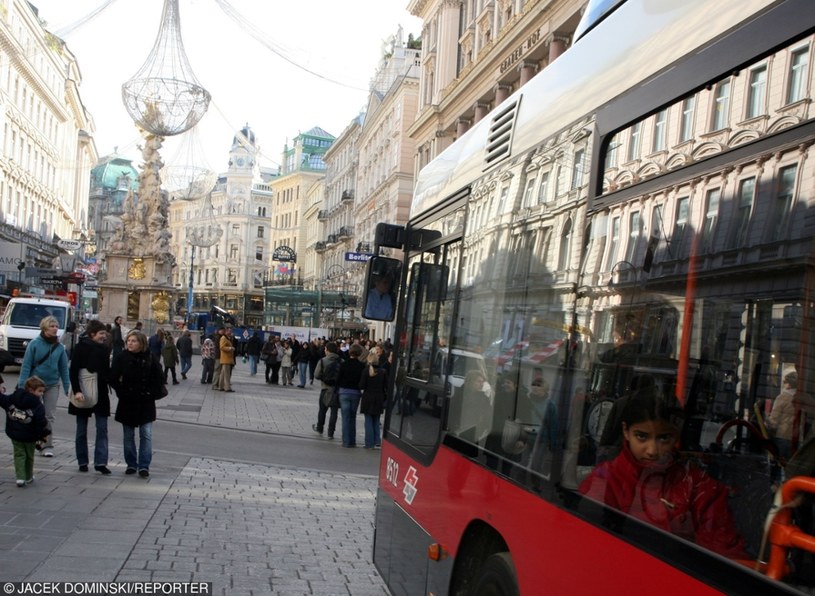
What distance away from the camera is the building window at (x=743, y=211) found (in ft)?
8.59

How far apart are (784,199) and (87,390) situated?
30.8 ft

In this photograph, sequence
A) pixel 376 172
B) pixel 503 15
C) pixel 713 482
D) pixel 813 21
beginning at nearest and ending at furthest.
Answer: pixel 813 21 → pixel 713 482 → pixel 503 15 → pixel 376 172

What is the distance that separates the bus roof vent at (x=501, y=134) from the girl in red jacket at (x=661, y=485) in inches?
78.0

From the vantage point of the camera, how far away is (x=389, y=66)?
6962 centimetres

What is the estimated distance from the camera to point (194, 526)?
8523 mm

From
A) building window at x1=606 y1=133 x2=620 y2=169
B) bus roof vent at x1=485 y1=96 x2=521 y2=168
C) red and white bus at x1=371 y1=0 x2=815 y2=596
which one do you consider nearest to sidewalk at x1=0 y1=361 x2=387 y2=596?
red and white bus at x1=371 y1=0 x2=815 y2=596

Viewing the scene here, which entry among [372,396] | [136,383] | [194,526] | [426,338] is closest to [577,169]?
[426,338]

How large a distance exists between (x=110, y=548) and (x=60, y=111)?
70434 millimetres

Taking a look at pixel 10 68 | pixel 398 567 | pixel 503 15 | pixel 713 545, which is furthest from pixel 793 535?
pixel 10 68

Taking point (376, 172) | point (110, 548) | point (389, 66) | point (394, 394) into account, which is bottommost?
point (110, 548)

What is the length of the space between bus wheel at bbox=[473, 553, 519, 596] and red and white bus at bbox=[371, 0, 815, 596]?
0.6 inches

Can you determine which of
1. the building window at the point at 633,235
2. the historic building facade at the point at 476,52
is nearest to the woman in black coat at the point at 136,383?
the building window at the point at 633,235

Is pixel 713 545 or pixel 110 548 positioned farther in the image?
pixel 110 548

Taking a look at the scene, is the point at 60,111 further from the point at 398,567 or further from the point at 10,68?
the point at 398,567
